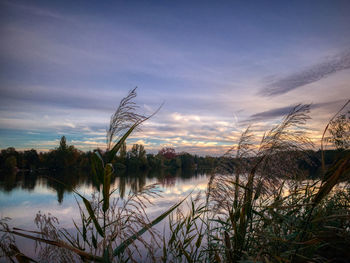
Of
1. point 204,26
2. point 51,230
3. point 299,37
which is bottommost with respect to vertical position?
point 51,230

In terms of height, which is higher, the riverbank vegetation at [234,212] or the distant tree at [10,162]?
the riverbank vegetation at [234,212]

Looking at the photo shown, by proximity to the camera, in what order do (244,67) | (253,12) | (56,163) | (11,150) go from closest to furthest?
(253,12) → (244,67) → (56,163) → (11,150)

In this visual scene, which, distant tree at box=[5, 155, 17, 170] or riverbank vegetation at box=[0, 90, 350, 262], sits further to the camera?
distant tree at box=[5, 155, 17, 170]

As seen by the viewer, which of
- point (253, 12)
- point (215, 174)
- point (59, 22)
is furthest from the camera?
point (59, 22)

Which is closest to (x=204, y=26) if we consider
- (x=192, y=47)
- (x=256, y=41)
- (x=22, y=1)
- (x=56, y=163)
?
(x=192, y=47)

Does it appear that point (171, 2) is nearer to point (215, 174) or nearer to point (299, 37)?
point (299, 37)

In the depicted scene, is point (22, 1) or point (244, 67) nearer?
point (22, 1)

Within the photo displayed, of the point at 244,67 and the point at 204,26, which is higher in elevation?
the point at 204,26

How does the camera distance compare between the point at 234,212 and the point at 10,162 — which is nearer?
the point at 234,212

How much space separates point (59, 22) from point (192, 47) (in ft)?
25.0

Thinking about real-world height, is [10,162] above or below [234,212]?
below

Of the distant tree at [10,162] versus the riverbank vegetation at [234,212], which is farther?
the distant tree at [10,162]

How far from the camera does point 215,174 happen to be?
294 centimetres

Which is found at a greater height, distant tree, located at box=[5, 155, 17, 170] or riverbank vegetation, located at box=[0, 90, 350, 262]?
riverbank vegetation, located at box=[0, 90, 350, 262]
